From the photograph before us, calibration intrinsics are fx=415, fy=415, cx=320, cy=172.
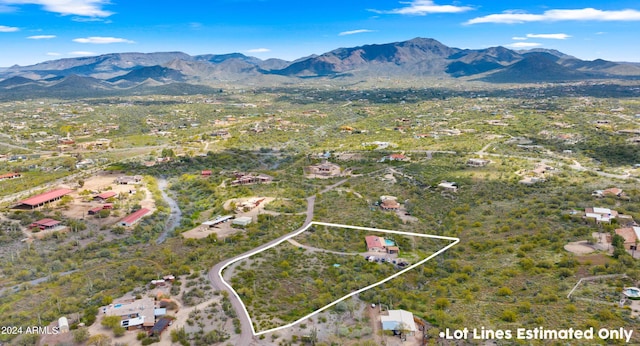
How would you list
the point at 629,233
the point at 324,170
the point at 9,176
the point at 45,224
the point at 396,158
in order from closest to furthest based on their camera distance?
the point at 629,233 → the point at 45,224 → the point at 9,176 → the point at 324,170 → the point at 396,158

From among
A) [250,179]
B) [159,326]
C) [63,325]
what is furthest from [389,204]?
[63,325]

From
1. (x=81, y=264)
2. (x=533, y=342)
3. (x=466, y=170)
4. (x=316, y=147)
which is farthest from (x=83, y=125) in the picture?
(x=533, y=342)

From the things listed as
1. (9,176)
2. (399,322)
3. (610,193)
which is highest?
(9,176)

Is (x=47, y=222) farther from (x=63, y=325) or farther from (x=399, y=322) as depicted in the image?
(x=399, y=322)

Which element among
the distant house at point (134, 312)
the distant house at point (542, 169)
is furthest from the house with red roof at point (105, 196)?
the distant house at point (542, 169)

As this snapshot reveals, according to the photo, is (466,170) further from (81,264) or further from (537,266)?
(81,264)

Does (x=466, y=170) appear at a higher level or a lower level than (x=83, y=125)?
lower
